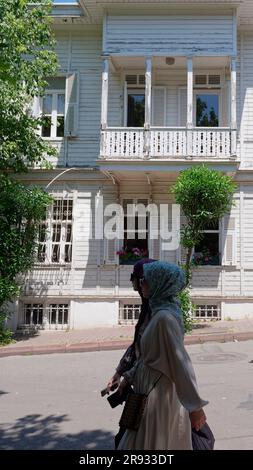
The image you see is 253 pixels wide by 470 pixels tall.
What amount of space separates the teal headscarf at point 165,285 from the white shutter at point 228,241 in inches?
431

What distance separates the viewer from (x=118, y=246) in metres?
13.8

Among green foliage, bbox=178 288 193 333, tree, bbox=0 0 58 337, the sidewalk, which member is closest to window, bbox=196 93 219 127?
tree, bbox=0 0 58 337

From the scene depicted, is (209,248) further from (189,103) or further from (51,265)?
(51,265)

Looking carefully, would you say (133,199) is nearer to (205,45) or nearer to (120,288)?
(120,288)

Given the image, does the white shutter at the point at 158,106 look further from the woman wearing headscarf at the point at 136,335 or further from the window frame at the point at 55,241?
the woman wearing headscarf at the point at 136,335

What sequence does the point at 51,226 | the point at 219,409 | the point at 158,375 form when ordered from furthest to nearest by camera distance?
the point at 51,226 → the point at 219,409 → the point at 158,375

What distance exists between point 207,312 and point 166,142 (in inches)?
200

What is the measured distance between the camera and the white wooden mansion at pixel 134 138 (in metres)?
12.9

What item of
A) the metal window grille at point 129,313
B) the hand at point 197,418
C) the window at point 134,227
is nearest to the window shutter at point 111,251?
the window at point 134,227

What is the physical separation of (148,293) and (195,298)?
10664 millimetres

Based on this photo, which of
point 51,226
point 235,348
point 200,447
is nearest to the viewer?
point 200,447

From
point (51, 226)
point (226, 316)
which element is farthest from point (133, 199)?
point (226, 316)

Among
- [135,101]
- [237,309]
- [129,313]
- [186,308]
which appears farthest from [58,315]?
[135,101]

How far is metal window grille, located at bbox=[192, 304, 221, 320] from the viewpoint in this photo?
13477 millimetres
